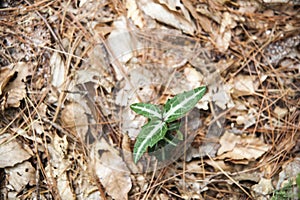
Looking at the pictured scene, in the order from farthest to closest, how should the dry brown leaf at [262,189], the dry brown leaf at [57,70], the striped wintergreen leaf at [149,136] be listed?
the dry brown leaf at [57,70] → the dry brown leaf at [262,189] → the striped wintergreen leaf at [149,136]

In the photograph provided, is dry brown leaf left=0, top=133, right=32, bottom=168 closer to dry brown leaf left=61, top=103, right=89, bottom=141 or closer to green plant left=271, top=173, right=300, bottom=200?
dry brown leaf left=61, top=103, right=89, bottom=141

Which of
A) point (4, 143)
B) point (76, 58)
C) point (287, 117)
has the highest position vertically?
point (76, 58)

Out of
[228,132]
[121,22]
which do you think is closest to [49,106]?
[121,22]

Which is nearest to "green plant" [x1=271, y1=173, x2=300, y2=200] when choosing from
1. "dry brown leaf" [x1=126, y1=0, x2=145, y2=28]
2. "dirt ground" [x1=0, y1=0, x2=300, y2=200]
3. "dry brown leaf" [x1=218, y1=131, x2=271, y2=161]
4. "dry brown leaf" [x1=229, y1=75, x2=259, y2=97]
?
"dirt ground" [x1=0, y1=0, x2=300, y2=200]

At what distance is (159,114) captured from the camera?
1566 millimetres

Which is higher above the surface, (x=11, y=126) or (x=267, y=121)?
(x=11, y=126)

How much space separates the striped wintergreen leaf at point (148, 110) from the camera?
A: 5.08 ft

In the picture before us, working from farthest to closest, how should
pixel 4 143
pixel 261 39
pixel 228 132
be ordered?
1. pixel 261 39
2. pixel 228 132
3. pixel 4 143

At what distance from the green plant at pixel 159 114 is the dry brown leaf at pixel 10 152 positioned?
0.43 meters

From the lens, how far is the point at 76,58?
1.79 metres

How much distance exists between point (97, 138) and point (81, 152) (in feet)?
0.27

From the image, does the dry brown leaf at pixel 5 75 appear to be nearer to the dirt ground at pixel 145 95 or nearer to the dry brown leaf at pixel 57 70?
the dirt ground at pixel 145 95

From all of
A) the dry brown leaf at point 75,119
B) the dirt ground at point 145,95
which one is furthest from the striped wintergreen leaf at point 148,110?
the dry brown leaf at point 75,119

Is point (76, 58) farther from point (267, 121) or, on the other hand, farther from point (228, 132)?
point (267, 121)
